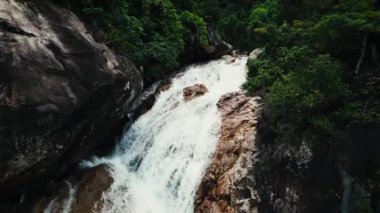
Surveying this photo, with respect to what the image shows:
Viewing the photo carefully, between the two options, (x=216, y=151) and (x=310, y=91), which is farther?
(x=216, y=151)

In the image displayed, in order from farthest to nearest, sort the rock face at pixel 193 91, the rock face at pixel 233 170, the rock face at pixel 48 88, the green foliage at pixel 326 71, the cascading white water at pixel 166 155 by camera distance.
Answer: the rock face at pixel 193 91
the cascading white water at pixel 166 155
the rock face at pixel 233 170
the green foliage at pixel 326 71
the rock face at pixel 48 88

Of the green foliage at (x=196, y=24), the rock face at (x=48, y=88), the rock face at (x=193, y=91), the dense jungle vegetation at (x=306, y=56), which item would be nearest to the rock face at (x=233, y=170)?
the dense jungle vegetation at (x=306, y=56)

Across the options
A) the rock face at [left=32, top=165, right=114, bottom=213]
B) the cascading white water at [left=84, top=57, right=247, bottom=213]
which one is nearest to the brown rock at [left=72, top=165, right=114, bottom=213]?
the rock face at [left=32, top=165, right=114, bottom=213]

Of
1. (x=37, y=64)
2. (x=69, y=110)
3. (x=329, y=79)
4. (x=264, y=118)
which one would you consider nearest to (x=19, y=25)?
(x=37, y=64)

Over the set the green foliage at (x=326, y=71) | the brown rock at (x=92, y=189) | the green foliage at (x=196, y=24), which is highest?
the green foliage at (x=326, y=71)

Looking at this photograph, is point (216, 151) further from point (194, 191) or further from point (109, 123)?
point (109, 123)

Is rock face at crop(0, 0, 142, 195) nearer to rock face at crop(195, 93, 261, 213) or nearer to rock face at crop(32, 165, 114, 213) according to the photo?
rock face at crop(32, 165, 114, 213)

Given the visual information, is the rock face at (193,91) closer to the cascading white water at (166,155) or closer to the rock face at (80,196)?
the cascading white water at (166,155)
